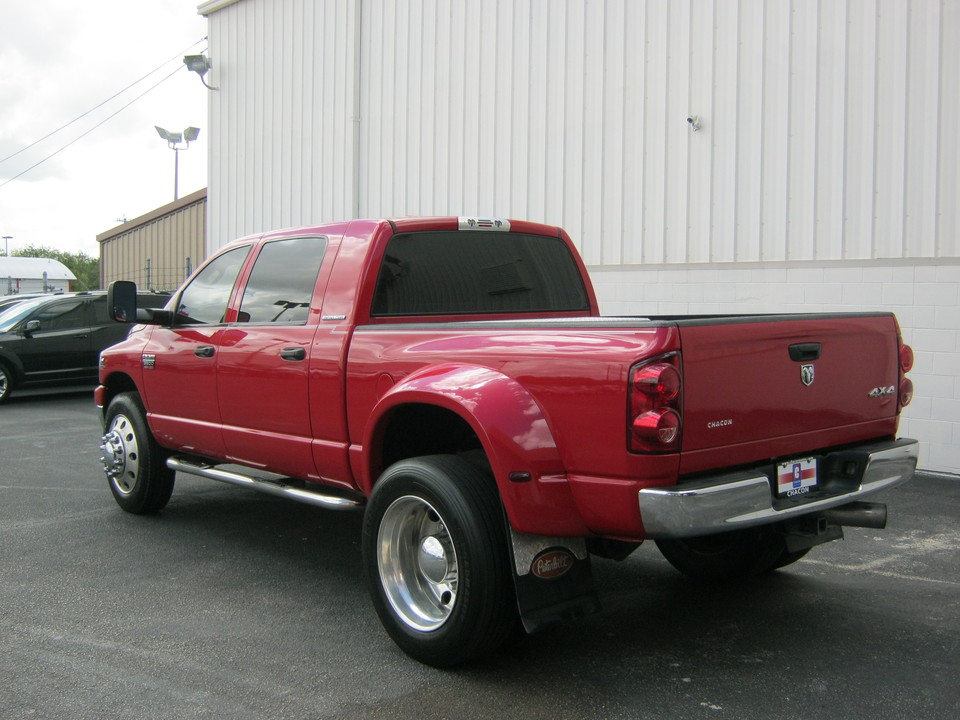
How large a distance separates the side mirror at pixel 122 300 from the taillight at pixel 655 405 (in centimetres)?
375

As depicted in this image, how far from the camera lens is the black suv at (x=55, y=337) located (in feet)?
46.4

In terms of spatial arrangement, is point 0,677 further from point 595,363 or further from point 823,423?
point 823,423

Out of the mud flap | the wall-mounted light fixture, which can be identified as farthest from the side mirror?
the wall-mounted light fixture

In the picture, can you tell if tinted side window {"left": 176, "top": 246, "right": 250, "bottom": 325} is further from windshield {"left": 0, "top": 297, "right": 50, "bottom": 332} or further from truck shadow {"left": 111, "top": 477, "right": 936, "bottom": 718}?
windshield {"left": 0, "top": 297, "right": 50, "bottom": 332}

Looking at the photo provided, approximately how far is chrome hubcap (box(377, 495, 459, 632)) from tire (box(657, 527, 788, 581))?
1.26m

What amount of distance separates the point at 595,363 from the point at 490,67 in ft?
30.6

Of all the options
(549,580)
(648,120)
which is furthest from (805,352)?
(648,120)

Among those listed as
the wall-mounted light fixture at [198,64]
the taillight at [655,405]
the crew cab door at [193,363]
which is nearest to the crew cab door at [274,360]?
the crew cab door at [193,363]

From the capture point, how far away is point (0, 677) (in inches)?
150

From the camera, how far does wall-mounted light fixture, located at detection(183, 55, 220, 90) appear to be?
17103mm

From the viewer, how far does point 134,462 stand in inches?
259

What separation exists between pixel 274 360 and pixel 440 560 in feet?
5.49

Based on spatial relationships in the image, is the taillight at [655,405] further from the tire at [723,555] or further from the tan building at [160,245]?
the tan building at [160,245]

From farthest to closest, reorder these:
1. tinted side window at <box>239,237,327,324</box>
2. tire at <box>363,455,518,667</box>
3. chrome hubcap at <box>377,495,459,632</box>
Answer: tinted side window at <box>239,237,327,324</box> → chrome hubcap at <box>377,495,459,632</box> → tire at <box>363,455,518,667</box>
